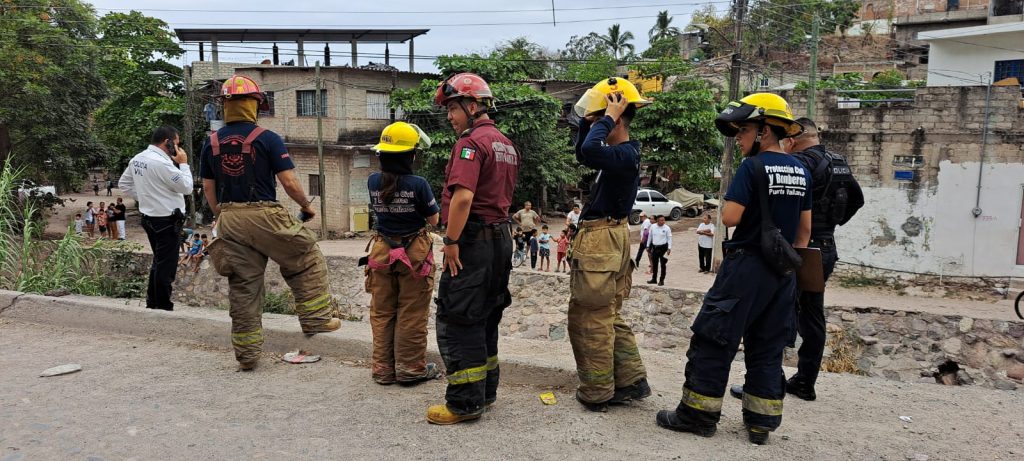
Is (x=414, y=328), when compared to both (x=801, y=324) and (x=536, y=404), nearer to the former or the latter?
(x=536, y=404)

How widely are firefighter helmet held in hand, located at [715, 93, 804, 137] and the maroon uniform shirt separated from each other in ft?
3.77

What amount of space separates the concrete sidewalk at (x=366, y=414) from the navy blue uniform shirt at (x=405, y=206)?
93 centimetres

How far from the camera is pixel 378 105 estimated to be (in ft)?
86.8

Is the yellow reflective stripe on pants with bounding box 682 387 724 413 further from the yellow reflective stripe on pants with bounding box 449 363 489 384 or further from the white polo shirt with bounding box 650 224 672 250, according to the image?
the white polo shirt with bounding box 650 224 672 250

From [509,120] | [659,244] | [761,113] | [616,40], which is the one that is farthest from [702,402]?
[616,40]

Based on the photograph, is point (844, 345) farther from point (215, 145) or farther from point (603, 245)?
point (215, 145)

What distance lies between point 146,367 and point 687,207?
27.3 metres

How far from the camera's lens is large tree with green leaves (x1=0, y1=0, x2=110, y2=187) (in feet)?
70.3

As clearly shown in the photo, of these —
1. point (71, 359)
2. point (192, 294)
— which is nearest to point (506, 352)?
point (71, 359)

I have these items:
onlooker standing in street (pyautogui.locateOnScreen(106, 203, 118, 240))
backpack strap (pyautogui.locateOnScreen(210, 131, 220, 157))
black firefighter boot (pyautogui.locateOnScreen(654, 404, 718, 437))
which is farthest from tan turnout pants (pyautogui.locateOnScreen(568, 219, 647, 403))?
onlooker standing in street (pyautogui.locateOnScreen(106, 203, 118, 240))

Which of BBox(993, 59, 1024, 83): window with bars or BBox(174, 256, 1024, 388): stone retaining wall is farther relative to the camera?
BBox(993, 59, 1024, 83): window with bars

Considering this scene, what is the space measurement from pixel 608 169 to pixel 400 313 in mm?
1607

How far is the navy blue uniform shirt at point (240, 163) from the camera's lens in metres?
4.48

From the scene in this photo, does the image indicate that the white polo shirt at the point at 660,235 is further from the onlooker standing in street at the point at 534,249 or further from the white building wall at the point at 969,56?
the white building wall at the point at 969,56
